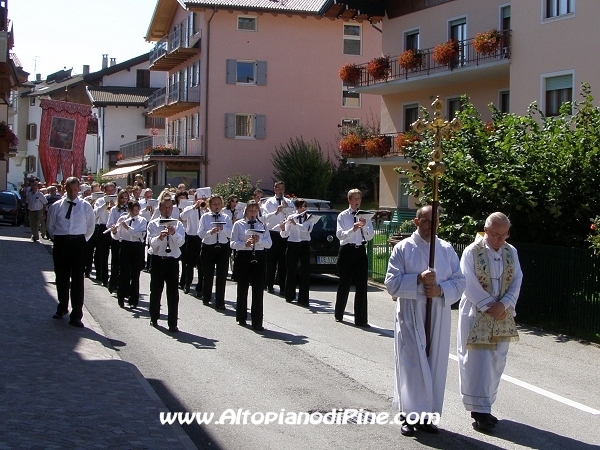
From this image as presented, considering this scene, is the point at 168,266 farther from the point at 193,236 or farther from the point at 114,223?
the point at 193,236

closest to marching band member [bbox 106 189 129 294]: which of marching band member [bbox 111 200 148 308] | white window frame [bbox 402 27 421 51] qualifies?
marching band member [bbox 111 200 148 308]

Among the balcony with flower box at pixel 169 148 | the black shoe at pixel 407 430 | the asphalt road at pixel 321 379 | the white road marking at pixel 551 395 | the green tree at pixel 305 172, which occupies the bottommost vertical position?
the white road marking at pixel 551 395

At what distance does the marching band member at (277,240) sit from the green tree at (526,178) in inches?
123

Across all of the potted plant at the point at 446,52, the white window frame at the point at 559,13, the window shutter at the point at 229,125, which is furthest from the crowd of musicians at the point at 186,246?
the window shutter at the point at 229,125

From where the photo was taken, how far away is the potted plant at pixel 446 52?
29.3m

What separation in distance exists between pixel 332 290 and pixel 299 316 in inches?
172

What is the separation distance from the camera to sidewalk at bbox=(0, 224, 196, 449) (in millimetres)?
6609

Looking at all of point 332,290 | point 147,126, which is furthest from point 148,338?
point 147,126

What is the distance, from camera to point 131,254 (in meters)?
15.2

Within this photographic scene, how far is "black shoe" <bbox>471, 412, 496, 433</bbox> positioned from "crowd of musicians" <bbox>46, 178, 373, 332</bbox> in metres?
5.80

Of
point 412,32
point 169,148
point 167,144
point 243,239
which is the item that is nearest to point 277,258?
point 243,239

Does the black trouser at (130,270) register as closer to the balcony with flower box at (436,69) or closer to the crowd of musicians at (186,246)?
the crowd of musicians at (186,246)

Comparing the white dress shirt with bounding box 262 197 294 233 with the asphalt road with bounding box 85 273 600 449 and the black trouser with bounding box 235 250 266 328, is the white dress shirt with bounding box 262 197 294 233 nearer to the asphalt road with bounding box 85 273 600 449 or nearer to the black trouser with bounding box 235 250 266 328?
the asphalt road with bounding box 85 273 600 449

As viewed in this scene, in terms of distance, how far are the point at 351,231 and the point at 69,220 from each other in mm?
4228
